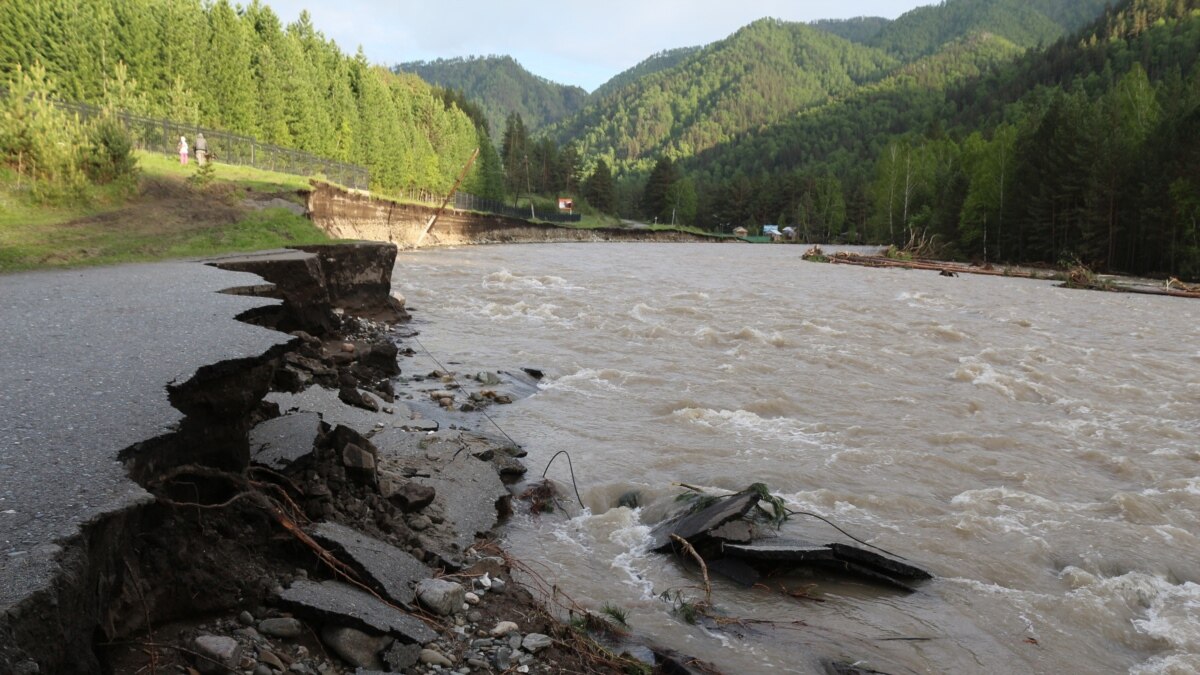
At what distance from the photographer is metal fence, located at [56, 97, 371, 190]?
108 ft

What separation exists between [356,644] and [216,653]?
0.82 m

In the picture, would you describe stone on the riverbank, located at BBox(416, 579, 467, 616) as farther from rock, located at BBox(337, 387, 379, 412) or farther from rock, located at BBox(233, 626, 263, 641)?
rock, located at BBox(337, 387, 379, 412)

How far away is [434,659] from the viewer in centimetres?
434

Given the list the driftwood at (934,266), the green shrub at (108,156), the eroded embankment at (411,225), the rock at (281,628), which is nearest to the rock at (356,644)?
the rock at (281,628)

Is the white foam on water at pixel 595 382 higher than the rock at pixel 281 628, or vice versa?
the rock at pixel 281 628

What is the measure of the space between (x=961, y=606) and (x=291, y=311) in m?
11.7

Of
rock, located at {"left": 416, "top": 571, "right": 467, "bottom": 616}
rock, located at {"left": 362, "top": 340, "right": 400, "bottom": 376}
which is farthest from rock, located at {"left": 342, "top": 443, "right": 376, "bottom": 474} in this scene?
rock, located at {"left": 362, "top": 340, "right": 400, "bottom": 376}

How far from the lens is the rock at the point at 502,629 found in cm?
489

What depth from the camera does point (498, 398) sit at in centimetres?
1216

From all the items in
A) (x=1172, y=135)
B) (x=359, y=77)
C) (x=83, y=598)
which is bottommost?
(x=83, y=598)

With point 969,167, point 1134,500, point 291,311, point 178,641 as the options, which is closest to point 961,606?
point 1134,500

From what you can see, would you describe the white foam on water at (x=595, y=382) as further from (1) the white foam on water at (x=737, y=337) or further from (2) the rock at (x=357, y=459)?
(2) the rock at (x=357, y=459)

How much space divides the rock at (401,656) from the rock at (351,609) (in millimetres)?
96

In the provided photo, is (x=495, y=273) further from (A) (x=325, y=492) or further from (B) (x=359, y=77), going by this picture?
(B) (x=359, y=77)
